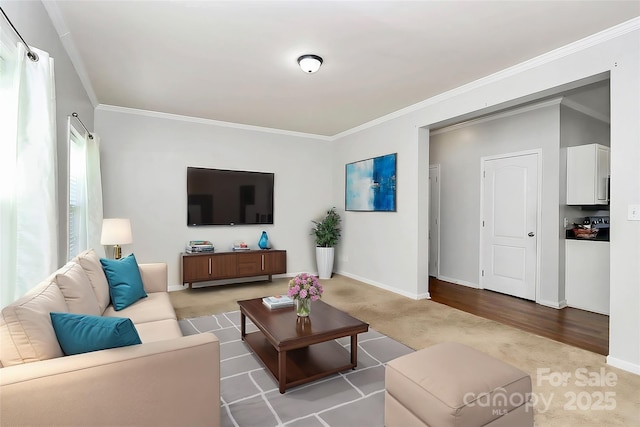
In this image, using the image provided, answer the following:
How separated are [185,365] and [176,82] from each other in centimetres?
319

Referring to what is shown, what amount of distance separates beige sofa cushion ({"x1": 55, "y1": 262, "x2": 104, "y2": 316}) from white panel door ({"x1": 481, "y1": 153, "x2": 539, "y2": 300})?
489 centimetres

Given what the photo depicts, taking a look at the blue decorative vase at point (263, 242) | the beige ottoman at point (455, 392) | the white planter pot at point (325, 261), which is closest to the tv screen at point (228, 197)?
the blue decorative vase at point (263, 242)

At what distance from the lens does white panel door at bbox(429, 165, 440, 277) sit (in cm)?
583

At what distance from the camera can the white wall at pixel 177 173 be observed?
4.65 m

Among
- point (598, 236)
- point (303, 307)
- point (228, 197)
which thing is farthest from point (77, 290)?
point (598, 236)

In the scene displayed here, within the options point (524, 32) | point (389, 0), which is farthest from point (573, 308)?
point (389, 0)

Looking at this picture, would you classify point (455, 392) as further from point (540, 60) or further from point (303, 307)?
point (540, 60)

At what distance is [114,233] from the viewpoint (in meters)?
3.57

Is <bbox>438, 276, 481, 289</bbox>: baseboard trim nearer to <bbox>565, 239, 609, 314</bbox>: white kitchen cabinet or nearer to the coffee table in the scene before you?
<bbox>565, 239, 609, 314</bbox>: white kitchen cabinet

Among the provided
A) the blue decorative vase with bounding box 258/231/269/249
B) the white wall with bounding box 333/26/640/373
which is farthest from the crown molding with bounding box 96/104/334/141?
the blue decorative vase with bounding box 258/231/269/249

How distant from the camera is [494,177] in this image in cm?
494

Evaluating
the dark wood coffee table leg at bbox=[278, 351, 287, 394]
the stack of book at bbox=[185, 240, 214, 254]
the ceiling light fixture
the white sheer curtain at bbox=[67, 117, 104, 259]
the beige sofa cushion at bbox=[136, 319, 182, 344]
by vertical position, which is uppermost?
the ceiling light fixture

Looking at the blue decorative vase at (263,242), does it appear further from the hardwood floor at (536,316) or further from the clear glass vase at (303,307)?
the clear glass vase at (303,307)

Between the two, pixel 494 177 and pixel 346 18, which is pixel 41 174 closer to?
pixel 346 18
